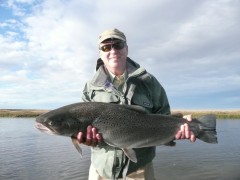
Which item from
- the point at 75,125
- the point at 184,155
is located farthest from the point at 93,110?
the point at 184,155

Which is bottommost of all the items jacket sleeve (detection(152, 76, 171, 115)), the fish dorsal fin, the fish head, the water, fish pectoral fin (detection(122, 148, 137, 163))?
the water

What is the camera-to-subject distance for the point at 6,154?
20.9 meters

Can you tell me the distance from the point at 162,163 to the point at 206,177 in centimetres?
318

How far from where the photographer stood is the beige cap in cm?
523

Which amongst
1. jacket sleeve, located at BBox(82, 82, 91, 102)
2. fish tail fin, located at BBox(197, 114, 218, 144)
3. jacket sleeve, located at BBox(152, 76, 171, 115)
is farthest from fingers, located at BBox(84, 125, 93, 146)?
fish tail fin, located at BBox(197, 114, 218, 144)


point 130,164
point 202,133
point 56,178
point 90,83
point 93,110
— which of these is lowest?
point 56,178

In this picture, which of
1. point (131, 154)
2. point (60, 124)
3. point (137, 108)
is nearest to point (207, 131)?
point (137, 108)

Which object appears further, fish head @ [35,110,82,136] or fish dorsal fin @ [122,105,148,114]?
fish dorsal fin @ [122,105,148,114]

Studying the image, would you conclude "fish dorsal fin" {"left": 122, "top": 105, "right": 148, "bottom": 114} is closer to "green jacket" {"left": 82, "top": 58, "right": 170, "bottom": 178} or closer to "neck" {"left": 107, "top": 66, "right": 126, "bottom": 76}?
"green jacket" {"left": 82, "top": 58, "right": 170, "bottom": 178}

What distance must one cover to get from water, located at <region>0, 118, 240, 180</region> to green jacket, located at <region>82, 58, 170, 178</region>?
10317mm

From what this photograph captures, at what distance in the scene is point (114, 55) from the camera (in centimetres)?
513

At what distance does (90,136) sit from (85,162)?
14.4 m

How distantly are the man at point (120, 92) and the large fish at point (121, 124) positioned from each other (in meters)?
0.19

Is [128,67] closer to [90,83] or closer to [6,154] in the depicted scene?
[90,83]
